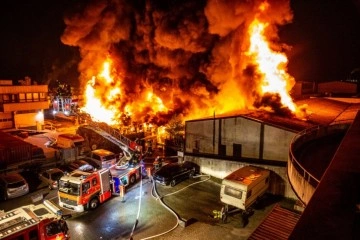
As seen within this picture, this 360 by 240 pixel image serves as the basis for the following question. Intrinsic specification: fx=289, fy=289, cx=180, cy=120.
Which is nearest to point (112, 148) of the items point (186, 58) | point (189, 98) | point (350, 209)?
point (189, 98)

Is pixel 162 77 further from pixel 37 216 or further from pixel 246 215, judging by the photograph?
pixel 37 216

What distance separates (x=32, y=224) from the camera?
458 inches

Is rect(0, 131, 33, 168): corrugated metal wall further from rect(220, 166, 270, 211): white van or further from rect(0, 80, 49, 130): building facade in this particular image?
rect(220, 166, 270, 211): white van

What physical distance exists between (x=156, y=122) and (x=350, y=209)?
101 ft

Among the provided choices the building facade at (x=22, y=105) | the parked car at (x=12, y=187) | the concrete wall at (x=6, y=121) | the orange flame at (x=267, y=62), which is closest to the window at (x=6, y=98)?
the building facade at (x=22, y=105)

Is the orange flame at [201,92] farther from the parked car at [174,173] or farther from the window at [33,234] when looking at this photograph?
the window at [33,234]

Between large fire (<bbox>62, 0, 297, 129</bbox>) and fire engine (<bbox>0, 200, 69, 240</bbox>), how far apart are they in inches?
865

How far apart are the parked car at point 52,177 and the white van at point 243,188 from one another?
1225cm

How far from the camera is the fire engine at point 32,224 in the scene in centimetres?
1113

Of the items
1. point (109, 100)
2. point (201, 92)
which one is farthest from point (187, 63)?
point (109, 100)

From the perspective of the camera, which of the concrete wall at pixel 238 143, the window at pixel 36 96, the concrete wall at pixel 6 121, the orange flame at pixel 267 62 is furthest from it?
the window at pixel 36 96

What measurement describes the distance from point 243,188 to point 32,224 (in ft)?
35.9

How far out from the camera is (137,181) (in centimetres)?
2275

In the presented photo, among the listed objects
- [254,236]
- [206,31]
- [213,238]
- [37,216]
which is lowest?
[213,238]
